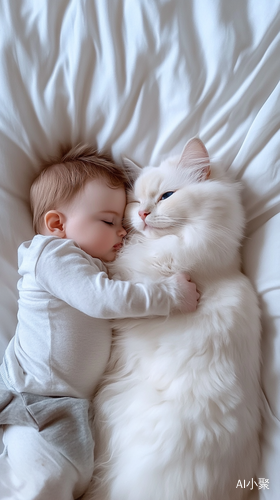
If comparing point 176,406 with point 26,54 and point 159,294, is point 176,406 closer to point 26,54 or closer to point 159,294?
point 159,294

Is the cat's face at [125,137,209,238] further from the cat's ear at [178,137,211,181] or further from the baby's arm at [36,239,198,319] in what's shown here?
the baby's arm at [36,239,198,319]

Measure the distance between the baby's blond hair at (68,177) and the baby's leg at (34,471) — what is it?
666 millimetres

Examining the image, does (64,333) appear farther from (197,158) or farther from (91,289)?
(197,158)

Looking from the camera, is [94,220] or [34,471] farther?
[94,220]

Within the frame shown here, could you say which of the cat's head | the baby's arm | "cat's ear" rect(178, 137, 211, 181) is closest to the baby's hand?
the baby's arm

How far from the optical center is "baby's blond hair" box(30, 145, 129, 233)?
3.69 feet

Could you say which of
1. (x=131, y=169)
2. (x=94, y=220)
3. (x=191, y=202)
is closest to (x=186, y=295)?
(x=191, y=202)

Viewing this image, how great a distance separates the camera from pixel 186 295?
3.13 feet

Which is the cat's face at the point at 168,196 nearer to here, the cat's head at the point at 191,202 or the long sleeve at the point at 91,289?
the cat's head at the point at 191,202

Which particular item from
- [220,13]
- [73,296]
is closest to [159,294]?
[73,296]

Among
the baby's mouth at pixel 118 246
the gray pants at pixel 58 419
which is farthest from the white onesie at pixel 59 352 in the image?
the baby's mouth at pixel 118 246

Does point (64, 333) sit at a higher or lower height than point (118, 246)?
lower

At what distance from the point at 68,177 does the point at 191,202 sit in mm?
429

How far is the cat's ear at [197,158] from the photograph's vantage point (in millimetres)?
1045
